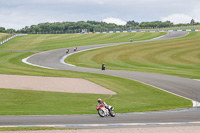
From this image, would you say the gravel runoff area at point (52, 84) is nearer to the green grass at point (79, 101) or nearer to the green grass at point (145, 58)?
the green grass at point (79, 101)

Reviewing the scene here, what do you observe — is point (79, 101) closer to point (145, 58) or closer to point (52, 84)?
point (52, 84)

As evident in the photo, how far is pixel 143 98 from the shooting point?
2375 centimetres

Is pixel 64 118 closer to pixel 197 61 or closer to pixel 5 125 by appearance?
pixel 5 125

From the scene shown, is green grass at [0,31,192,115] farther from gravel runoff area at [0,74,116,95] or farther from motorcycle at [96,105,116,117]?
motorcycle at [96,105,116,117]

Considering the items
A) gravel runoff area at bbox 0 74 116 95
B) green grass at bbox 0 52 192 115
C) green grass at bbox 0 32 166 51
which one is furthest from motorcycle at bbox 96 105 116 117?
green grass at bbox 0 32 166 51

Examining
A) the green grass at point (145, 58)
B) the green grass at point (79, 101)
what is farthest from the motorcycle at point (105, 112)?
the green grass at point (145, 58)

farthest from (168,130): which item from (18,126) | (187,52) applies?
(187,52)

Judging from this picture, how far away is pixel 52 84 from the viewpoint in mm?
29312

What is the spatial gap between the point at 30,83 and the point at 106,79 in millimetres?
9054

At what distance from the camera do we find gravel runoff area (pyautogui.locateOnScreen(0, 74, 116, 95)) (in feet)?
88.0

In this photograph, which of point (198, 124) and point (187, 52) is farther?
point (187, 52)

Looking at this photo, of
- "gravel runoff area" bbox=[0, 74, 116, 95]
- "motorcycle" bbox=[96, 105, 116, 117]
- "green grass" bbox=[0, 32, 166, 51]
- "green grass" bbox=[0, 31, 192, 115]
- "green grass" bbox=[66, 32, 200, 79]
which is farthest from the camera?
"green grass" bbox=[0, 32, 166, 51]

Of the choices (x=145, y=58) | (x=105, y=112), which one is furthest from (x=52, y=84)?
(x=145, y=58)

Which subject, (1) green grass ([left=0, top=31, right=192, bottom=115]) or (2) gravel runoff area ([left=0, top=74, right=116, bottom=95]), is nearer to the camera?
(1) green grass ([left=0, top=31, right=192, bottom=115])
